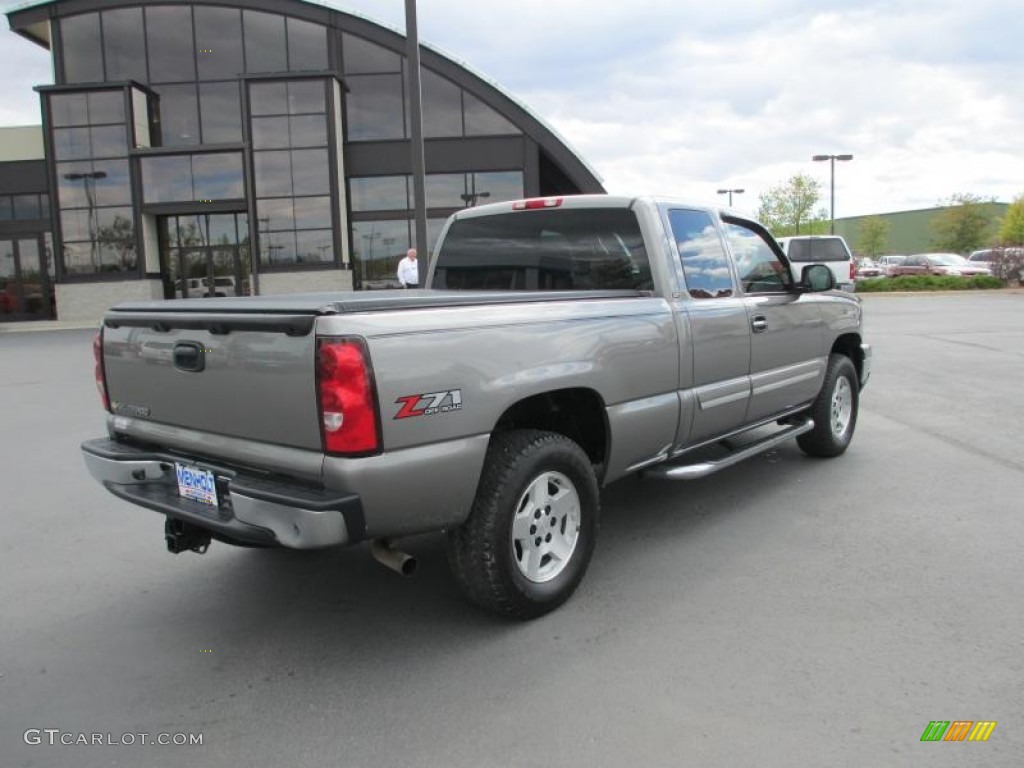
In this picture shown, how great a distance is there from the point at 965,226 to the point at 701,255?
64200 millimetres

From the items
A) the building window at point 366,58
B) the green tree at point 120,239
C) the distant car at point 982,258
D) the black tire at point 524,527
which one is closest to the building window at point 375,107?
the building window at point 366,58

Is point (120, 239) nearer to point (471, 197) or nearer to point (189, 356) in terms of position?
point (471, 197)

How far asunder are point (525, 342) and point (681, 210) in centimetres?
184

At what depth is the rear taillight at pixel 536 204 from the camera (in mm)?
→ 4801

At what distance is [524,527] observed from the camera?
3.52 m

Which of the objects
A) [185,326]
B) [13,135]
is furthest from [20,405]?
[13,135]

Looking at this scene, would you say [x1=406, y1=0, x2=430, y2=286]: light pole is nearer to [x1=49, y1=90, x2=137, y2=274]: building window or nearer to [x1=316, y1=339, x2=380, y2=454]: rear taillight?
[x1=316, y1=339, x2=380, y2=454]: rear taillight

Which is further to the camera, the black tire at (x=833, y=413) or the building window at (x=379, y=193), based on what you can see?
the building window at (x=379, y=193)

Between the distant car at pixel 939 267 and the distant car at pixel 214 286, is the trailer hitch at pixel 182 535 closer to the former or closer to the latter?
the distant car at pixel 214 286

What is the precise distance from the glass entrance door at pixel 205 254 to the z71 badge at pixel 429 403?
2660 centimetres

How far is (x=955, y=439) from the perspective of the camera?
6.88m

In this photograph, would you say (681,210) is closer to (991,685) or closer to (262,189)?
(991,685)

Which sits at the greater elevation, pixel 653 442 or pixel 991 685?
pixel 653 442

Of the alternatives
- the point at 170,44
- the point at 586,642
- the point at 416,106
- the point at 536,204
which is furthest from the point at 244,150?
the point at 586,642
